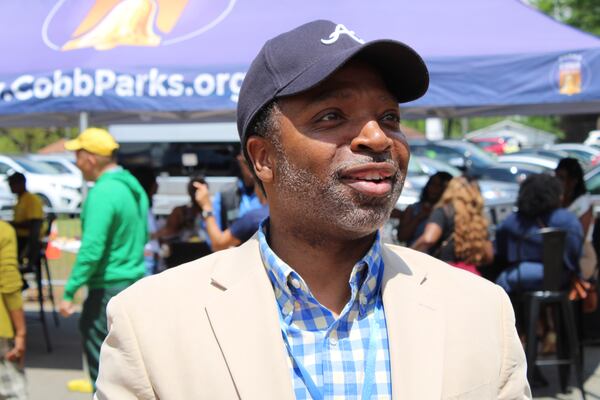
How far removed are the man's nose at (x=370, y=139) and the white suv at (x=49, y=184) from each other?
68.7 ft

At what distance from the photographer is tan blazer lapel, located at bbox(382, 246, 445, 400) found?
159 centimetres

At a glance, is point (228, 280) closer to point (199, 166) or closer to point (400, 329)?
point (400, 329)

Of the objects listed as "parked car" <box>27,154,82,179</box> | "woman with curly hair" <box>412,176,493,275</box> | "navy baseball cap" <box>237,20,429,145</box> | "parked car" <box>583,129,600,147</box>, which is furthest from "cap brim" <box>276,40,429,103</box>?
"parked car" <box>583,129,600,147</box>

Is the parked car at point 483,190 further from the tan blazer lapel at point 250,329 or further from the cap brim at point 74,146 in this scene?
the tan blazer lapel at point 250,329

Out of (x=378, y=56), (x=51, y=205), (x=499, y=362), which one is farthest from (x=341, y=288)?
(x=51, y=205)

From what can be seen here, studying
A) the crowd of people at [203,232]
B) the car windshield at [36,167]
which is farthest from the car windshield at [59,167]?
the crowd of people at [203,232]

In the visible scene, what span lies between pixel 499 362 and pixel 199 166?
18090 mm

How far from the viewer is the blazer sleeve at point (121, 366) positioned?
1587 millimetres

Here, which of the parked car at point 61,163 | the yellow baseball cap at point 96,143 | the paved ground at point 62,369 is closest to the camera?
the yellow baseball cap at point 96,143

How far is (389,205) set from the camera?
1684 millimetres

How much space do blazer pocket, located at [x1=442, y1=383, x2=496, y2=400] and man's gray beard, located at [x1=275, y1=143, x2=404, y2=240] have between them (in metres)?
0.34

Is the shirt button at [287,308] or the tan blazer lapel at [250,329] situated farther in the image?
the shirt button at [287,308]

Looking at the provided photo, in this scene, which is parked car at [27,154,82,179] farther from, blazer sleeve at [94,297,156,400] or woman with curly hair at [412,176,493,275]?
blazer sleeve at [94,297,156,400]

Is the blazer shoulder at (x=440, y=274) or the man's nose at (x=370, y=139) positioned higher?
the man's nose at (x=370, y=139)
